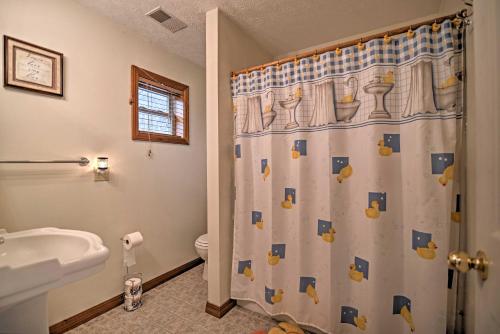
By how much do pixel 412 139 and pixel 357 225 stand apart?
589mm

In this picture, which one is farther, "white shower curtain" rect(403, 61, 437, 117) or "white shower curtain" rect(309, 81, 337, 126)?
"white shower curtain" rect(309, 81, 337, 126)

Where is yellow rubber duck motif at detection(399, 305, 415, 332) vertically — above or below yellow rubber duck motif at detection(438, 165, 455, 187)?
below

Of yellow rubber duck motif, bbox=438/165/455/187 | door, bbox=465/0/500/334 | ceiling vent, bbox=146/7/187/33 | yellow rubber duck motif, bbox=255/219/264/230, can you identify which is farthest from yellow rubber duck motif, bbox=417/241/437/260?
ceiling vent, bbox=146/7/187/33

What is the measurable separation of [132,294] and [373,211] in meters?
1.94

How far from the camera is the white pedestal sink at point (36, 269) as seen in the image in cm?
79

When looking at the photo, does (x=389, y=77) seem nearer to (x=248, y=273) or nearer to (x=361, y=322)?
(x=361, y=322)

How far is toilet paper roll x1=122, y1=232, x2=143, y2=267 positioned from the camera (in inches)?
72.7

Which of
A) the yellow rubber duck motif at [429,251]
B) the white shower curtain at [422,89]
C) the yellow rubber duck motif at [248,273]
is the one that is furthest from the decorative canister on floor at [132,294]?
the white shower curtain at [422,89]

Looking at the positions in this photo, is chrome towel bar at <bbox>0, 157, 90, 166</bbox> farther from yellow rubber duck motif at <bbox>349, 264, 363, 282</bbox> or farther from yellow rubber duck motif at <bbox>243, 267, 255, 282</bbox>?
yellow rubber duck motif at <bbox>349, 264, 363, 282</bbox>

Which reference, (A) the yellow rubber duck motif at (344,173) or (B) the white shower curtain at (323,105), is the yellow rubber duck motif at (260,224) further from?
(B) the white shower curtain at (323,105)

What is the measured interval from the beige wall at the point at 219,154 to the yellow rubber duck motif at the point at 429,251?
1.27m

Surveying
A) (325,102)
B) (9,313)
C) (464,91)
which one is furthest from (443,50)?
(9,313)

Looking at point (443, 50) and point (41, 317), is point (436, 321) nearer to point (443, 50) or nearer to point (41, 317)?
point (443, 50)

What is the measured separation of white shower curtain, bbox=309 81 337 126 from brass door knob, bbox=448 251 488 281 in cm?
99
